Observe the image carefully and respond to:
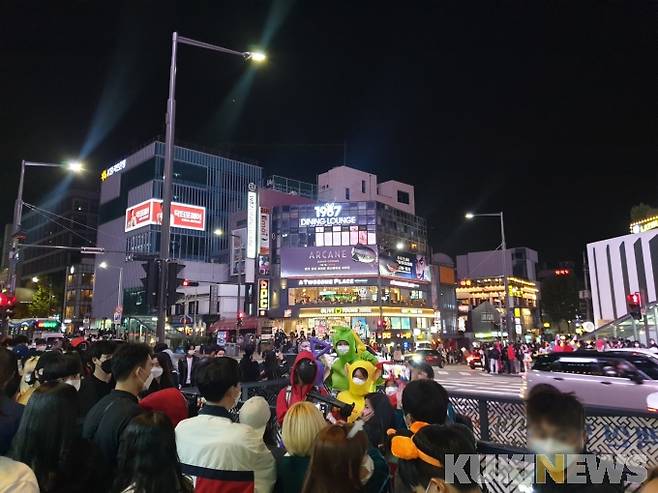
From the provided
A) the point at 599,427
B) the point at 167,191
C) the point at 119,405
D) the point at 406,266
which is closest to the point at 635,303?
the point at 599,427

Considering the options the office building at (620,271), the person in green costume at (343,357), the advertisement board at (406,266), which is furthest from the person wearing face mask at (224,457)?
the advertisement board at (406,266)

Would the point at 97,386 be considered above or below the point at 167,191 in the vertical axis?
below

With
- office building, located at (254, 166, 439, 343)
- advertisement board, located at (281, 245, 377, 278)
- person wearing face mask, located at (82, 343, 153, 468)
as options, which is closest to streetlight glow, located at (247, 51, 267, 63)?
person wearing face mask, located at (82, 343, 153, 468)

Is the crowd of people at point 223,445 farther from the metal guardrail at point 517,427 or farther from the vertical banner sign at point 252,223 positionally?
the vertical banner sign at point 252,223

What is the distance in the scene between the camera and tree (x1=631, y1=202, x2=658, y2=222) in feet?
193

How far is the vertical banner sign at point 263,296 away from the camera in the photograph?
57.6 meters

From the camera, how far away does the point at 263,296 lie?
5825 centimetres

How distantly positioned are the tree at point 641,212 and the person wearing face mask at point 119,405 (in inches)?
2663

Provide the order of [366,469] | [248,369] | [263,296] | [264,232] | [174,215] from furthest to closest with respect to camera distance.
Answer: [174,215] → [264,232] → [263,296] → [248,369] → [366,469]

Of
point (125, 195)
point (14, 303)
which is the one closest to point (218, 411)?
point (14, 303)

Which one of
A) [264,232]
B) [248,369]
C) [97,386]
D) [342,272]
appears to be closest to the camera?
[97,386]

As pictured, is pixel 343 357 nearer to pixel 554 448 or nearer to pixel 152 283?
pixel 554 448

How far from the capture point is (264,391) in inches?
328

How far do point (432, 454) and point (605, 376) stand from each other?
10.8 m
